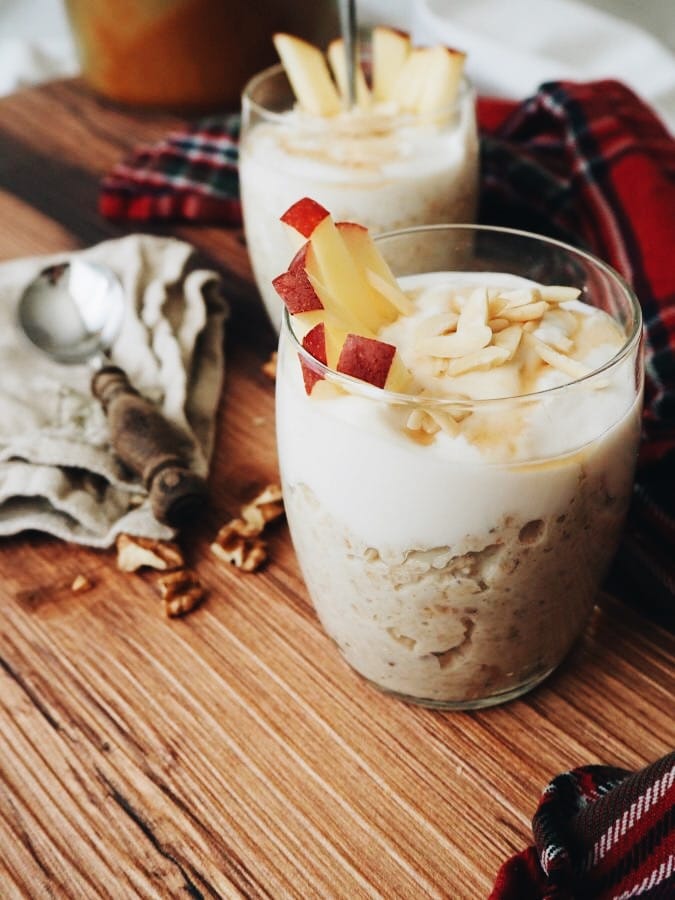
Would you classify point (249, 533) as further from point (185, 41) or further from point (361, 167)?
→ point (185, 41)

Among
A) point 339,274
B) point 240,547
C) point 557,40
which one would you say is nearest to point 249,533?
point 240,547

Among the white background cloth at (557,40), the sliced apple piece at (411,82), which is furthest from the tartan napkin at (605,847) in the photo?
the white background cloth at (557,40)

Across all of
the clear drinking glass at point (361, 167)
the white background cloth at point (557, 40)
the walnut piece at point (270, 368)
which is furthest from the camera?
the white background cloth at point (557, 40)

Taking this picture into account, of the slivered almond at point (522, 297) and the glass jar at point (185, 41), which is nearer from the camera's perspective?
the slivered almond at point (522, 297)

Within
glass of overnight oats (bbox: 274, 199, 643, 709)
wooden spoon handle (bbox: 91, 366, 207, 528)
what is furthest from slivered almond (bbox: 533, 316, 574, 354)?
wooden spoon handle (bbox: 91, 366, 207, 528)

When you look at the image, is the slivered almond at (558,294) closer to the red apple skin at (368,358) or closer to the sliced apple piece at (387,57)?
the red apple skin at (368,358)

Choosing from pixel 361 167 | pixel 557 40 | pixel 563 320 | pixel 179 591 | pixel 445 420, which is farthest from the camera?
pixel 557 40

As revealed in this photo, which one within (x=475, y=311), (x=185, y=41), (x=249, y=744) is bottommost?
(x=249, y=744)
